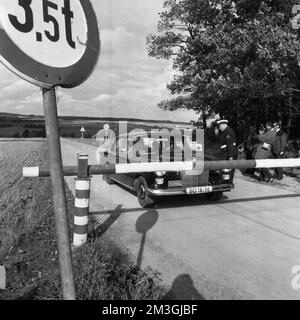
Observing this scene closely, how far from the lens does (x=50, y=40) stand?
77.4 inches

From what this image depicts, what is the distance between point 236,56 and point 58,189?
10.3 meters

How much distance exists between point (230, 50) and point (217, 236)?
295 inches

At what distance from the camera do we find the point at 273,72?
10.3 m

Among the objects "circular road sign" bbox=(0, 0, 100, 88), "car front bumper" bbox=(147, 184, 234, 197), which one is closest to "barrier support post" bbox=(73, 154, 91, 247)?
"car front bumper" bbox=(147, 184, 234, 197)

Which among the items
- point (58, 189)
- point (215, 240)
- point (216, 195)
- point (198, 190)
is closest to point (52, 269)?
point (58, 189)

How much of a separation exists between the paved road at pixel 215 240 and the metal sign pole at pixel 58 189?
1920 mm

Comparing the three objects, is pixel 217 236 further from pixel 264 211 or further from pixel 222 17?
pixel 222 17

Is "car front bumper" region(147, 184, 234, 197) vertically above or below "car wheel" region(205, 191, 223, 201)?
above

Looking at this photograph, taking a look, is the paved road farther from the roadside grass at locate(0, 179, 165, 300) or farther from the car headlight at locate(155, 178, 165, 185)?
the car headlight at locate(155, 178, 165, 185)

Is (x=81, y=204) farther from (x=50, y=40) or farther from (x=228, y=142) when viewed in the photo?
(x=228, y=142)

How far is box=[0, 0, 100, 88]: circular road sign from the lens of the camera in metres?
1.83

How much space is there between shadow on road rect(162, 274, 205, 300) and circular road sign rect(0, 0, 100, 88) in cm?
244

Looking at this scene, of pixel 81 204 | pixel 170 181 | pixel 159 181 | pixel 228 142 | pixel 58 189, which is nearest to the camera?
pixel 58 189

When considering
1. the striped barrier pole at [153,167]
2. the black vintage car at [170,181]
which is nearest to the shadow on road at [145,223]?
the black vintage car at [170,181]
